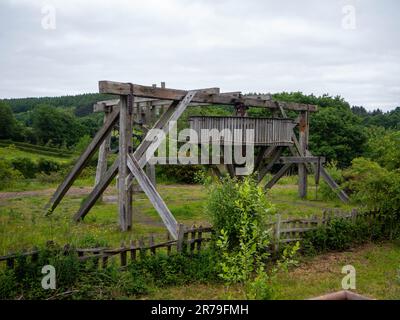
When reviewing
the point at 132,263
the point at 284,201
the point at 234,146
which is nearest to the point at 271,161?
the point at 284,201

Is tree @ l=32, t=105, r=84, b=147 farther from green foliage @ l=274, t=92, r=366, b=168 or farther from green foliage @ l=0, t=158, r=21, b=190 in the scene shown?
green foliage @ l=0, t=158, r=21, b=190

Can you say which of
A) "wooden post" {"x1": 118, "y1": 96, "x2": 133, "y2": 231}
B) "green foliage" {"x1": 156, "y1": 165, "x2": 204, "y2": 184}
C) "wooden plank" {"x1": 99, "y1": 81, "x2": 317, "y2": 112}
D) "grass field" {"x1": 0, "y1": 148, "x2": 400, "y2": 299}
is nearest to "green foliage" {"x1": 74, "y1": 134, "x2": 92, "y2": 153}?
"green foliage" {"x1": 156, "y1": 165, "x2": 204, "y2": 184}

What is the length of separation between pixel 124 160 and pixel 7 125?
177 feet

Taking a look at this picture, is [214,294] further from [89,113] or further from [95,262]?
[89,113]

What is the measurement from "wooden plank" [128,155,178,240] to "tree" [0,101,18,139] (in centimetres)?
5345

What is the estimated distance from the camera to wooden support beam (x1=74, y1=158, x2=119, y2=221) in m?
12.0

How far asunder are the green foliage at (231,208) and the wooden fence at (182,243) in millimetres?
427

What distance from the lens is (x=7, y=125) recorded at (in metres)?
59.3

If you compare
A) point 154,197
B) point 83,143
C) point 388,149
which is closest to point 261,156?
point 388,149

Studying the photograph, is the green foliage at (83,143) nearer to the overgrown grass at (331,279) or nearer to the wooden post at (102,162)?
the wooden post at (102,162)

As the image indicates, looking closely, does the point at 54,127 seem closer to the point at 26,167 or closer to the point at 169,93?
the point at 26,167

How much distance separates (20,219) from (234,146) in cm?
710

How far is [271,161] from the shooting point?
17531 millimetres

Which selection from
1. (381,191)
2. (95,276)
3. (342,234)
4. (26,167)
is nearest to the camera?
(95,276)
